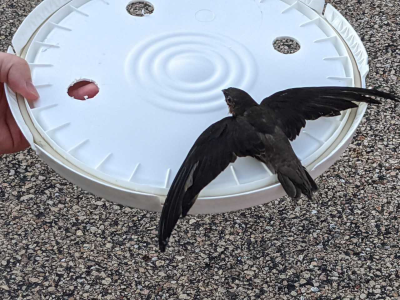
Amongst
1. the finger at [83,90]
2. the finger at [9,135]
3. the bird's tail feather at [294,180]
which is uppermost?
the finger at [83,90]

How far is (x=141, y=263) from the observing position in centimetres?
185

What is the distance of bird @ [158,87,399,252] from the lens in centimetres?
99

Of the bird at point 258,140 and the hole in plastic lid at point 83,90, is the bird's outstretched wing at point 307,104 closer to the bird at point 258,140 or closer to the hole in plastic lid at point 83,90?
the bird at point 258,140

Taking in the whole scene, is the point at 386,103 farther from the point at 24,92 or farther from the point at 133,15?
the point at 24,92

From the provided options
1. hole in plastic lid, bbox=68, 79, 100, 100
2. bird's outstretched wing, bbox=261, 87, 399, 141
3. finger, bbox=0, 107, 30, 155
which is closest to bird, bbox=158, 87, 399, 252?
bird's outstretched wing, bbox=261, 87, 399, 141

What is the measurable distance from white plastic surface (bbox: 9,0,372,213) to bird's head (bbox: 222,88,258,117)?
7 cm

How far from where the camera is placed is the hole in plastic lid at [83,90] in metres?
1.23

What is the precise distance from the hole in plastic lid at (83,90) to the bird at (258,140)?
1.06 feet

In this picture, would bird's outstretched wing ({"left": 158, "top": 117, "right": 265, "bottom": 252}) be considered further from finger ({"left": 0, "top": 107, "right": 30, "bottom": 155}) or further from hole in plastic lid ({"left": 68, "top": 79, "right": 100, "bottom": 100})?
Answer: finger ({"left": 0, "top": 107, "right": 30, "bottom": 155})

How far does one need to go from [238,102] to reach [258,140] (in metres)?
0.10

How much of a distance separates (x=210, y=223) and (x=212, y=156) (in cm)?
98

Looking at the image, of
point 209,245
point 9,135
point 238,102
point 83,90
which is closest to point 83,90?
point 83,90

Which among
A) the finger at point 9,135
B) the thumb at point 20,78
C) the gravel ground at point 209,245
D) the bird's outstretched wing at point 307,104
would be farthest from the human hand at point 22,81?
the gravel ground at point 209,245

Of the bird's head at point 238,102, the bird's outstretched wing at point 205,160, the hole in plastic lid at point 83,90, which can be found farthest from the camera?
the hole in plastic lid at point 83,90
